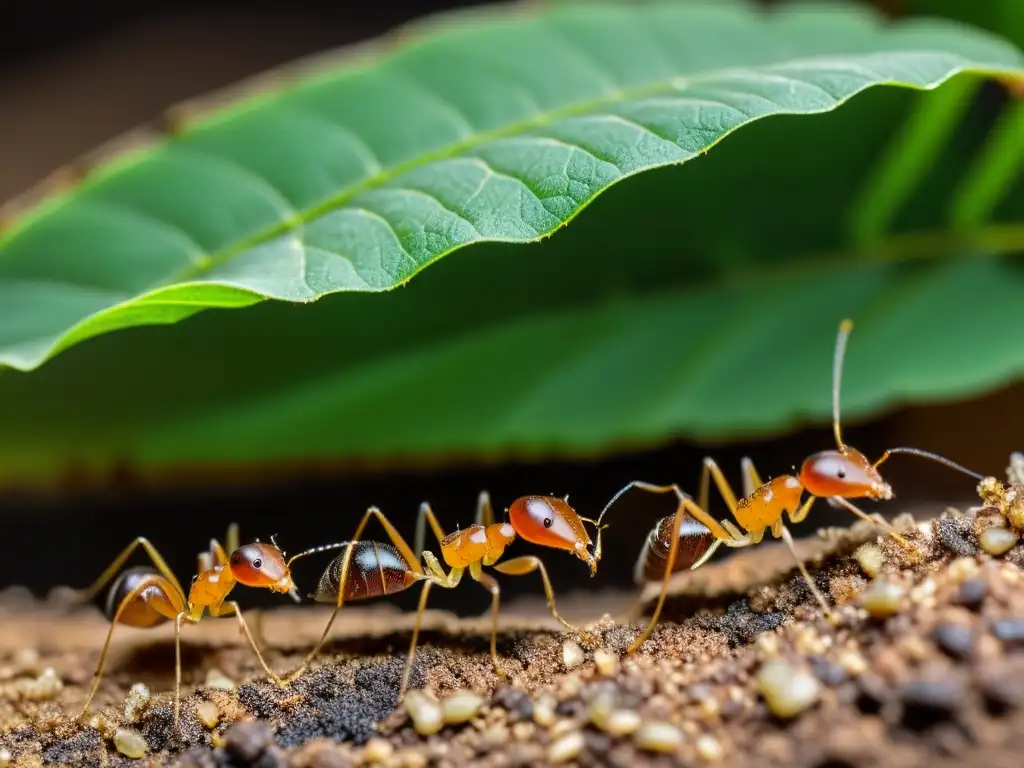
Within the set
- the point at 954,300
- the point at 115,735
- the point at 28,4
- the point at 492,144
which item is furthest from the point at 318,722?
the point at 28,4

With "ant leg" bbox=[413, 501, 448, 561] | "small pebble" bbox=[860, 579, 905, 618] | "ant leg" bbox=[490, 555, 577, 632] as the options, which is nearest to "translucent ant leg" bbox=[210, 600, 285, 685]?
"ant leg" bbox=[413, 501, 448, 561]

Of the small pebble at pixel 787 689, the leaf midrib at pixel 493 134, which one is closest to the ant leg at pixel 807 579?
the small pebble at pixel 787 689

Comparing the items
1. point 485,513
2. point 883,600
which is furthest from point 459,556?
point 883,600

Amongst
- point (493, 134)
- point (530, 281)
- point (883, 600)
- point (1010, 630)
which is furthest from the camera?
point (530, 281)

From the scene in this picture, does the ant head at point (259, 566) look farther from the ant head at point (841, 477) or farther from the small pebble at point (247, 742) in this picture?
the ant head at point (841, 477)

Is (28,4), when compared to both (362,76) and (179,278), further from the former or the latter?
(179,278)

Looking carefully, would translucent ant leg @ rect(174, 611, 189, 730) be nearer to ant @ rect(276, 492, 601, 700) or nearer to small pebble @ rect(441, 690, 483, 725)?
ant @ rect(276, 492, 601, 700)

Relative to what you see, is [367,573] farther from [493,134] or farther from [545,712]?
[493,134]
